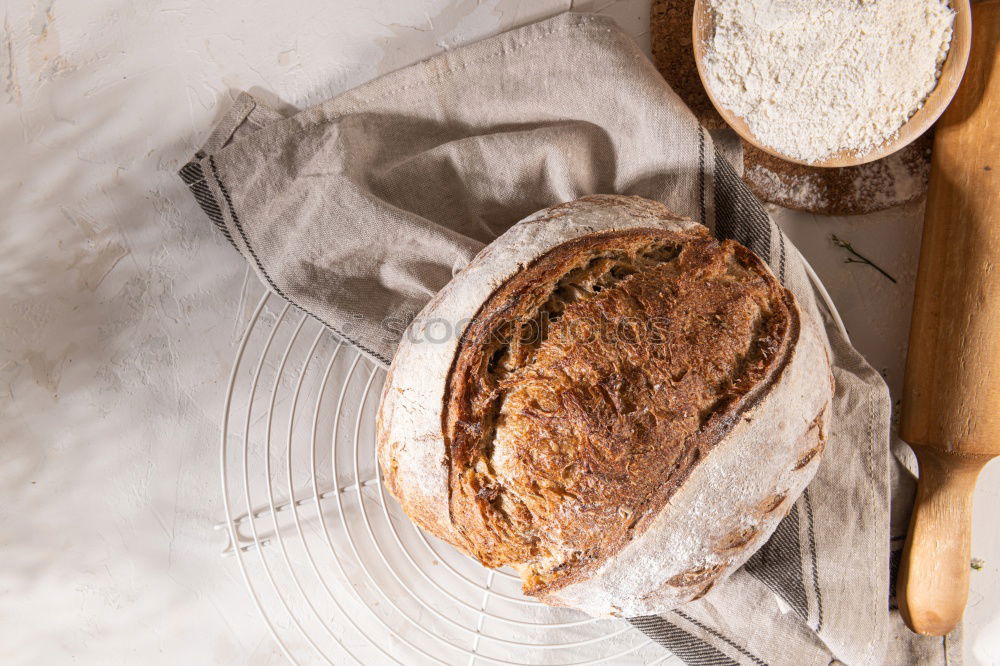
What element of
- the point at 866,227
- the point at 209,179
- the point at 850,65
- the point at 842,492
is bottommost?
the point at 842,492

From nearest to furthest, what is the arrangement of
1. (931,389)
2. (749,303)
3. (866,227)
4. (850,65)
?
(749,303) → (850,65) → (931,389) → (866,227)

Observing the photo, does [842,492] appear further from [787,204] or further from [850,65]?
[850,65]

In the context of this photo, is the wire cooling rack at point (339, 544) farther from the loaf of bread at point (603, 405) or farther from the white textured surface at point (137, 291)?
the loaf of bread at point (603, 405)

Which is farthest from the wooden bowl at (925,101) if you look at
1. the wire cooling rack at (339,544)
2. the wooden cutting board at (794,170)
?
the wire cooling rack at (339,544)

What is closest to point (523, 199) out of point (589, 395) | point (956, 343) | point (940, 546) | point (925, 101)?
point (589, 395)

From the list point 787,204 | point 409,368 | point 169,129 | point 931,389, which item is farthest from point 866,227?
point 169,129

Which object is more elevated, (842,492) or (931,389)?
(931,389)
